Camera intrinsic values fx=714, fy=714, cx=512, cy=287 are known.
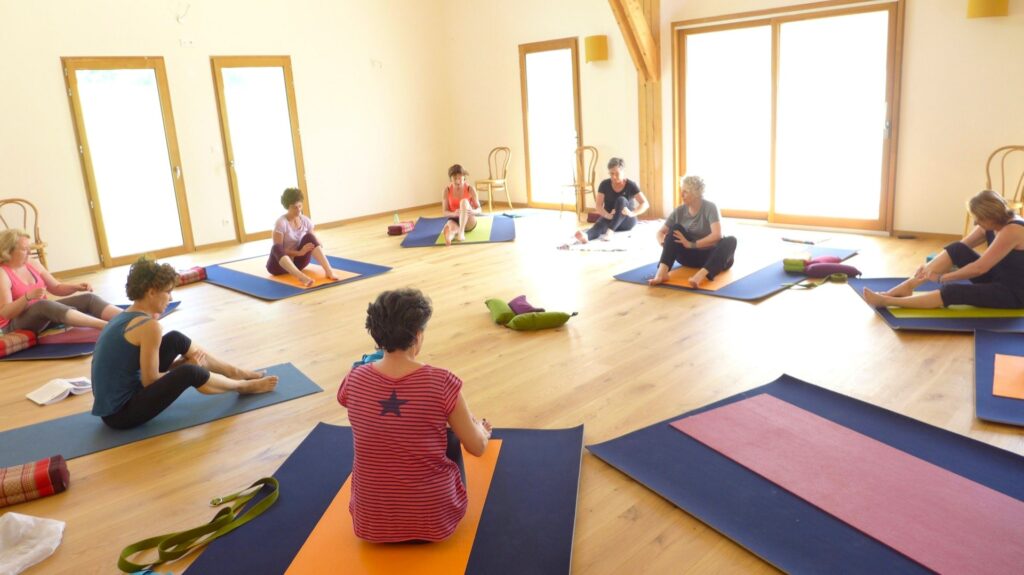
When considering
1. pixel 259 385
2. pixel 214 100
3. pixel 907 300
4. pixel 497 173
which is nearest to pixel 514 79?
pixel 497 173

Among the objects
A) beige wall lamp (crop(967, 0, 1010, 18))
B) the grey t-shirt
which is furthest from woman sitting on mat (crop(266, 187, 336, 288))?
beige wall lamp (crop(967, 0, 1010, 18))

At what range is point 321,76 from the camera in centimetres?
871

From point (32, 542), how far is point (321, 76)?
724 centimetres

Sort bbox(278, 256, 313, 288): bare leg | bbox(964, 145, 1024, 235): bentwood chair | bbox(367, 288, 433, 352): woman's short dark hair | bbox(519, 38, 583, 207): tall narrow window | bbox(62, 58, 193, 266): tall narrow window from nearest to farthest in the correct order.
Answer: bbox(367, 288, 433, 352): woman's short dark hair, bbox(964, 145, 1024, 235): bentwood chair, bbox(278, 256, 313, 288): bare leg, bbox(62, 58, 193, 266): tall narrow window, bbox(519, 38, 583, 207): tall narrow window

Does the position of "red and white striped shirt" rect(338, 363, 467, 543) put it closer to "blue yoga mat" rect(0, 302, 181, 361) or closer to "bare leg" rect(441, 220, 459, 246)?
"blue yoga mat" rect(0, 302, 181, 361)

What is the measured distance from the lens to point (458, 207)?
759 centimetres

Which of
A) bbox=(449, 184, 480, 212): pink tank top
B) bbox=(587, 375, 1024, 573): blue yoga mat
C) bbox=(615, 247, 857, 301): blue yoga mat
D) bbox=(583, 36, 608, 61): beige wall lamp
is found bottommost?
bbox=(587, 375, 1024, 573): blue yoga mat

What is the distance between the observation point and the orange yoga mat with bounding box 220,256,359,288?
5902mm

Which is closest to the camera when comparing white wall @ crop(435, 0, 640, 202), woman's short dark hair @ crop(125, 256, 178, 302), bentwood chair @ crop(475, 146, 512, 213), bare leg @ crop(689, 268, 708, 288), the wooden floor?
the wooden floor

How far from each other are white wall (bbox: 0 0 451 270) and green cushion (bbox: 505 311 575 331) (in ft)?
16.4

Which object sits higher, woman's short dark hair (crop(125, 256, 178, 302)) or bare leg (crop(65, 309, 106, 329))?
woman's short dark hair (crop(125, 256, 178, 302))

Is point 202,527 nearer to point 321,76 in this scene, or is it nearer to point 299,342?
point 299,342

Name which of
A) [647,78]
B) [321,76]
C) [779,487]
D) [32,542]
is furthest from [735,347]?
[321,76]

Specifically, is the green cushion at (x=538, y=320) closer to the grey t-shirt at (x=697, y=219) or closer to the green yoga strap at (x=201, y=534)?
the grey t-shirt at (x=697, y=219)
